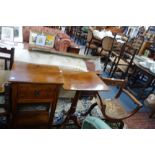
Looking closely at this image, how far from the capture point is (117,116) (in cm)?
165

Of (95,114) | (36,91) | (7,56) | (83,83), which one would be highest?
(83,83)

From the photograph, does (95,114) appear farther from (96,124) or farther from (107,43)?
(107,43)

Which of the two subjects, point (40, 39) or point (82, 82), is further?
point (40, 39)

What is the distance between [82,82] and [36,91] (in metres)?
0.37

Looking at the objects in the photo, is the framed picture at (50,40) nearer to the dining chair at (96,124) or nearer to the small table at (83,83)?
the small table at (83,83)

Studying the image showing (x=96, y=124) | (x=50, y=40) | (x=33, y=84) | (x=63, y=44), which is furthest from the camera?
(x=50, y=40)

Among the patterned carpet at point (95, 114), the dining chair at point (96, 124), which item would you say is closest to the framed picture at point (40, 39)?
the patterned carpet at point (95, 114)

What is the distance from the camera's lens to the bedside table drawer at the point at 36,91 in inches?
48.4

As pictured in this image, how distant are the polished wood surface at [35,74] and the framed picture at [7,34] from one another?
1.53 meters

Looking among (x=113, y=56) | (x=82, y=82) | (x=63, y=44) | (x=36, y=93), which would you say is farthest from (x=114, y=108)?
(x=113, y=56)

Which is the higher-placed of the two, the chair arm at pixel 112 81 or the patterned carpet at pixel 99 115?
the chair arm at pixel 112 81

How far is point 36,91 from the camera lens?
4.18ft
